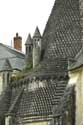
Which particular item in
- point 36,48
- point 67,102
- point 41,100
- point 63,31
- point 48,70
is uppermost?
point 63,31

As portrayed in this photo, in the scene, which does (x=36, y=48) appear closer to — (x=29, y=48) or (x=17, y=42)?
(x=29, y=48)

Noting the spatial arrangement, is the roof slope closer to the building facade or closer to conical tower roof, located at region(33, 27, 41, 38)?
the building facade

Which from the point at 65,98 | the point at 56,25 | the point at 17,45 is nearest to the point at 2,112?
the point at 56,25

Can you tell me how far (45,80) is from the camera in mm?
54969

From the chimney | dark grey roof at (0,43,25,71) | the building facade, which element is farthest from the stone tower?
the building facade

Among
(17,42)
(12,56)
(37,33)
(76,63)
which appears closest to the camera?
(76,63)

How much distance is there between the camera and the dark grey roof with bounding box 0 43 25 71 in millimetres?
72713

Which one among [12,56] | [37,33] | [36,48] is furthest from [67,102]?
[12,56]

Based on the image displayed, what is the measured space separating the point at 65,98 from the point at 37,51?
10.9m

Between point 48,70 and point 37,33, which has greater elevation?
point 37,33

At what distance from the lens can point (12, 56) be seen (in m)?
74.8

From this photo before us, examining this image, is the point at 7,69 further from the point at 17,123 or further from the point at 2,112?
the point at 17,123

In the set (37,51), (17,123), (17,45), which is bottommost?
(17,123)

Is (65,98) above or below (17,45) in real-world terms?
below
